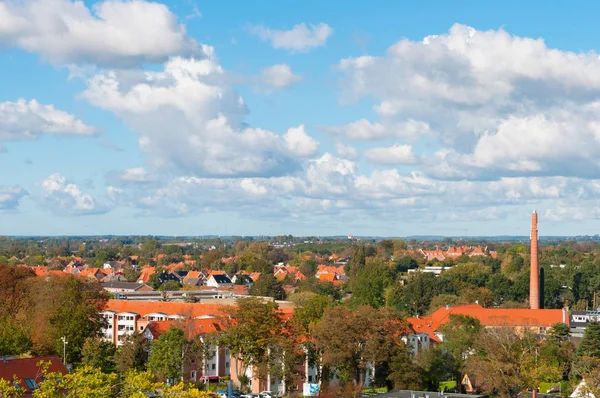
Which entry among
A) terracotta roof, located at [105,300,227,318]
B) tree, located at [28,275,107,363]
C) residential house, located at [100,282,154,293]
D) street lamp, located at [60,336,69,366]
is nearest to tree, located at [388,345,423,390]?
street lamp, located at [60,336,69,366]

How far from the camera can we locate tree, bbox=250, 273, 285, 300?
10119cm

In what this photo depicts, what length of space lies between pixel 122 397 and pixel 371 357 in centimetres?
2430

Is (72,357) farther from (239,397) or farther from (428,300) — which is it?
(428,300)

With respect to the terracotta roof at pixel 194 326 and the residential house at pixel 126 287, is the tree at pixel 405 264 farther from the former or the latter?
the terracotta roof at pixel 194 326

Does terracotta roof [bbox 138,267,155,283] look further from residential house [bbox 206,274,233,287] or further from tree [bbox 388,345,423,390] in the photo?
tree [bbox 388,345,423,390]

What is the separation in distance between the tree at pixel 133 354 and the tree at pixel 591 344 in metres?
28.8

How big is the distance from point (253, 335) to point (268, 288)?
54610 mm

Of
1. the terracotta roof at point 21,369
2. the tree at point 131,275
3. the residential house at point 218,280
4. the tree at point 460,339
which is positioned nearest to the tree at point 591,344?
the tree at point 460,339

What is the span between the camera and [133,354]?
49250 millimetres

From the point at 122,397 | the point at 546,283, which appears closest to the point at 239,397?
the point at 122,397

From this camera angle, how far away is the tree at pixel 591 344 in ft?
180

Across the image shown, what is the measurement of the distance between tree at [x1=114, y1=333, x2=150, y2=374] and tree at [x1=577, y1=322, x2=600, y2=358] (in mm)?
28768

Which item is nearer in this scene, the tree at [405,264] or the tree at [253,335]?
the tree at [253,335]

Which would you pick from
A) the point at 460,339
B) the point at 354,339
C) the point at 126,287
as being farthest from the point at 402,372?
the point at 126,287
